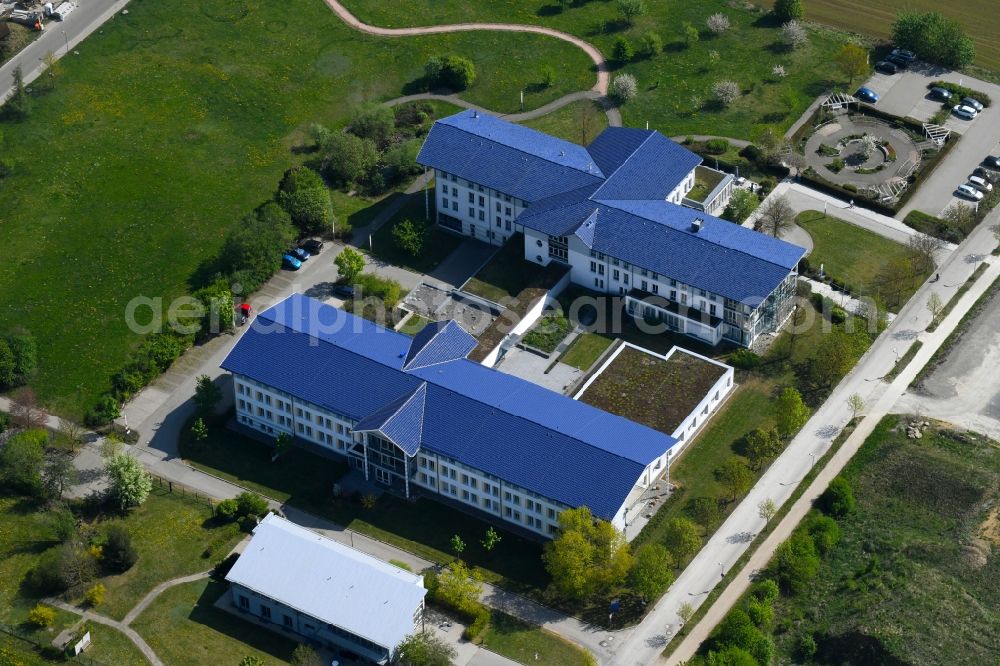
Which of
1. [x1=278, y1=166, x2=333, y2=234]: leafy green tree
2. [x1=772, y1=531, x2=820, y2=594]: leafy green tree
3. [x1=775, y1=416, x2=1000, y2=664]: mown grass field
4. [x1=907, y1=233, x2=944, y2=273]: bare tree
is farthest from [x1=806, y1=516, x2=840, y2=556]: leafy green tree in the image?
[x1=278, y1=166, x2=333, y2=234]: leafy green tree

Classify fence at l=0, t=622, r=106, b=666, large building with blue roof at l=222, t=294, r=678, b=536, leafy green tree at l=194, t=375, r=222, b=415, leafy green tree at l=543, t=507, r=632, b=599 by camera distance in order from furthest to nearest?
leafy green tree at l=194, t=375, r=222, b=415
large building with blue roof at l=222, t=294, r=678, b=536
leafy green tree at l=543, t=507, r=632, b=599
fence at l=0, t=622, r=106, b=666

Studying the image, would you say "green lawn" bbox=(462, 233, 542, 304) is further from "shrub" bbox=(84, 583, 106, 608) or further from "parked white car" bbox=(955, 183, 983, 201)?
"shrub" bbox=(84, 583, 106, 608)

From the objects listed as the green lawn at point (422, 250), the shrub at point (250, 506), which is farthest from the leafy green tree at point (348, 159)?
the shrub at point (250, 506)

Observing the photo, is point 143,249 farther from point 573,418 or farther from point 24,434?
point 573,418

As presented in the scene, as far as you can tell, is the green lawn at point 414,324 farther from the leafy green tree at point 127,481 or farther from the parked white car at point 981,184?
the parked white car at point 981,184

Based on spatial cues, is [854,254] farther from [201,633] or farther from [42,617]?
[42,617]
